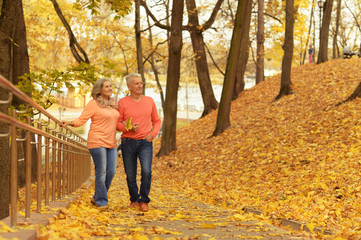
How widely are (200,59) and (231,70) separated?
26.3 feet

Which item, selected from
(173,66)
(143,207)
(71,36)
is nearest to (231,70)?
(173,66)

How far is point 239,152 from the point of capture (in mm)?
13609

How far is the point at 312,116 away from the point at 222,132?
4.01 m

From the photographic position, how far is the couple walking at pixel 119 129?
21.7 feet

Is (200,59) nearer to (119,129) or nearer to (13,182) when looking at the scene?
(119,129)

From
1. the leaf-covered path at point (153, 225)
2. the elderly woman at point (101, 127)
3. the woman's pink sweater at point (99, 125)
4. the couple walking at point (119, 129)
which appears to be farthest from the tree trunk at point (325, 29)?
the woman's pink sweater at point (99, 125)

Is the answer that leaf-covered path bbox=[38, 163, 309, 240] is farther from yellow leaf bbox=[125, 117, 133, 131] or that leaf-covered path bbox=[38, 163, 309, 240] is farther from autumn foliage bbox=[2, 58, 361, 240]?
yellow leaf bbox=[125, 117, 133, 131]

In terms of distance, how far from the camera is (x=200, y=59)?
23.7m

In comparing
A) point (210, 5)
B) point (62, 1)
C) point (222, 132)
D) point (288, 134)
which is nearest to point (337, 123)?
point (288, 134)

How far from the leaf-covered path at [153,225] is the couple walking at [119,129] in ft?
1.73

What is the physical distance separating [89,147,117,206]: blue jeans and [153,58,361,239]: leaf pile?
7.75ft

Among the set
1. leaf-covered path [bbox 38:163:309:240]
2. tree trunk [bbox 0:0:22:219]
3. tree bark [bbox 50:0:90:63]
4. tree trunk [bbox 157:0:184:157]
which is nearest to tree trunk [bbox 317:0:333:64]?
tree trunk [bbox 157:0:184:157]

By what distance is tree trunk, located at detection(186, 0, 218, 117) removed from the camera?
71.9 feet

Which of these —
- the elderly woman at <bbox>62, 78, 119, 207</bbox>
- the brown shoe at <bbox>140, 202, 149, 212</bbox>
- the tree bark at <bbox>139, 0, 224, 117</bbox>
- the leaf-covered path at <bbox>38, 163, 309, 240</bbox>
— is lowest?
the brown shoe at <bbox>140, 202, 149, 212</bbox>
